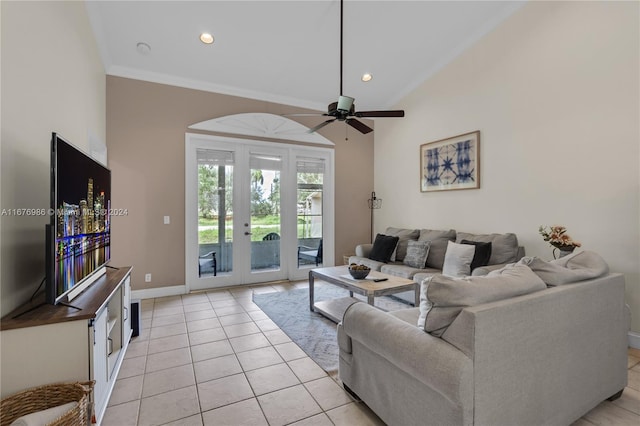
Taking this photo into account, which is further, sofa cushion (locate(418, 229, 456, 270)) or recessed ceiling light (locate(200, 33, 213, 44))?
sofa cushion (locate(418, 229, 456, 270))

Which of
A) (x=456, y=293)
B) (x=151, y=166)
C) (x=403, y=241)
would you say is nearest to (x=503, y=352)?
(x=456, y=293)

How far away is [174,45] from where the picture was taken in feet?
12.3

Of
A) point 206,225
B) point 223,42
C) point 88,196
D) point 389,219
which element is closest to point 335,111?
point 223,42

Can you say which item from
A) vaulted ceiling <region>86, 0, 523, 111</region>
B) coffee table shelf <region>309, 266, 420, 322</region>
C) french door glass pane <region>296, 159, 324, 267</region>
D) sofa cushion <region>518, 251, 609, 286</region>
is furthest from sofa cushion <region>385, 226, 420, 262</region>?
sofa cushion <region>518, 251, 609, 286</region>

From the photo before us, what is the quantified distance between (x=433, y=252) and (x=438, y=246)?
4.3 inches

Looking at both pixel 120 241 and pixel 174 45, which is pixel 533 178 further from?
pixel 120 241

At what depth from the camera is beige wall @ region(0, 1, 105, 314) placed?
5.43 ft

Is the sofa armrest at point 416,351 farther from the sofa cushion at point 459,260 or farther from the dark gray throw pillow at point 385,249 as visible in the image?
the dark gray throw pillow at point 385,249

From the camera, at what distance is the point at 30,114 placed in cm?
190

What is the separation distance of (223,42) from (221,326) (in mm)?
3351

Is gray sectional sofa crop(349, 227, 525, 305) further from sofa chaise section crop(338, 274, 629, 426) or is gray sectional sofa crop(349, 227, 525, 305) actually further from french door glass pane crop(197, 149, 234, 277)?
french door glass pane crop(197, 149, 234, 277)

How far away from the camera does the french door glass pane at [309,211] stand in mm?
5395

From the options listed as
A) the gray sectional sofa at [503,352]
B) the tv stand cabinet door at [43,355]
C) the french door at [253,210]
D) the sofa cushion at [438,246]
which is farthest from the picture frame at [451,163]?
the tv stand cabinet door at [43,355]

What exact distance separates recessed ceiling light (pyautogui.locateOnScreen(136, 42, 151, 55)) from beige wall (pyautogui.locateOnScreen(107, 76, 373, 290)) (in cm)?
55
